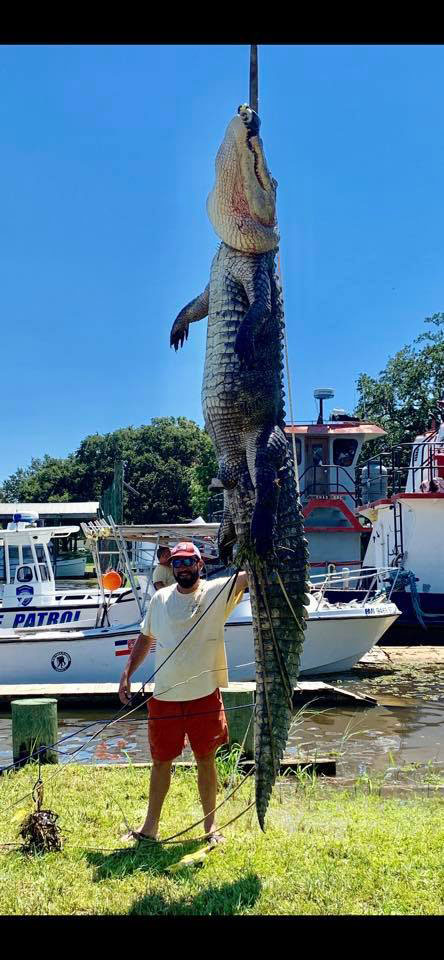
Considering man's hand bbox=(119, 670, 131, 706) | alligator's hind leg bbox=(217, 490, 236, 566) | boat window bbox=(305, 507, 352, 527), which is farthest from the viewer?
boat window bbox=(305, 507, 352, 527)

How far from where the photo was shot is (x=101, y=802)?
536 centimetres

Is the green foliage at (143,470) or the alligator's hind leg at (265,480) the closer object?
the alligator's hind leg at (265,480)

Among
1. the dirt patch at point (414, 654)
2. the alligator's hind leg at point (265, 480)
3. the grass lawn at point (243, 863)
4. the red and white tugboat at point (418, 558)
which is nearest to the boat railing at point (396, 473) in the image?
the red and white tugboat at point (418, 558)

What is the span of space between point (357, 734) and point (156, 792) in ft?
17.5

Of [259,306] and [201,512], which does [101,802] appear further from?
[201,512]

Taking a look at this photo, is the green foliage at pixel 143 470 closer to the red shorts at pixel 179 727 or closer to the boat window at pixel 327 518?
the boat window at pixel 327 518

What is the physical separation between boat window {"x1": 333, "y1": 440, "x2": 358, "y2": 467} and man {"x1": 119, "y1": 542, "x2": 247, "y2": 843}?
19.4 m

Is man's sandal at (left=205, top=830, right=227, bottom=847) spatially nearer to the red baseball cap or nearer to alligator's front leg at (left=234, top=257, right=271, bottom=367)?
the red baseball cap

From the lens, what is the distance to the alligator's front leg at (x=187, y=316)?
4117 mm

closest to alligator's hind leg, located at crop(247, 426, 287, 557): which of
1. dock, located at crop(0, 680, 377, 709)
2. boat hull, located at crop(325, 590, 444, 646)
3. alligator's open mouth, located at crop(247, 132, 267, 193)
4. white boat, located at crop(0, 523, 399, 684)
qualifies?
alligator's open mouth, located at crop(247, 132, 267, 193)

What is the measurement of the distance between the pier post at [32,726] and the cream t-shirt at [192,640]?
7.49ft

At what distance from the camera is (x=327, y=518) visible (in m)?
22.7

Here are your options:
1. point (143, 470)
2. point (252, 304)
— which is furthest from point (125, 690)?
point (143, 470)

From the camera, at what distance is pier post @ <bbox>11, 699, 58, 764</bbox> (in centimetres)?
623
